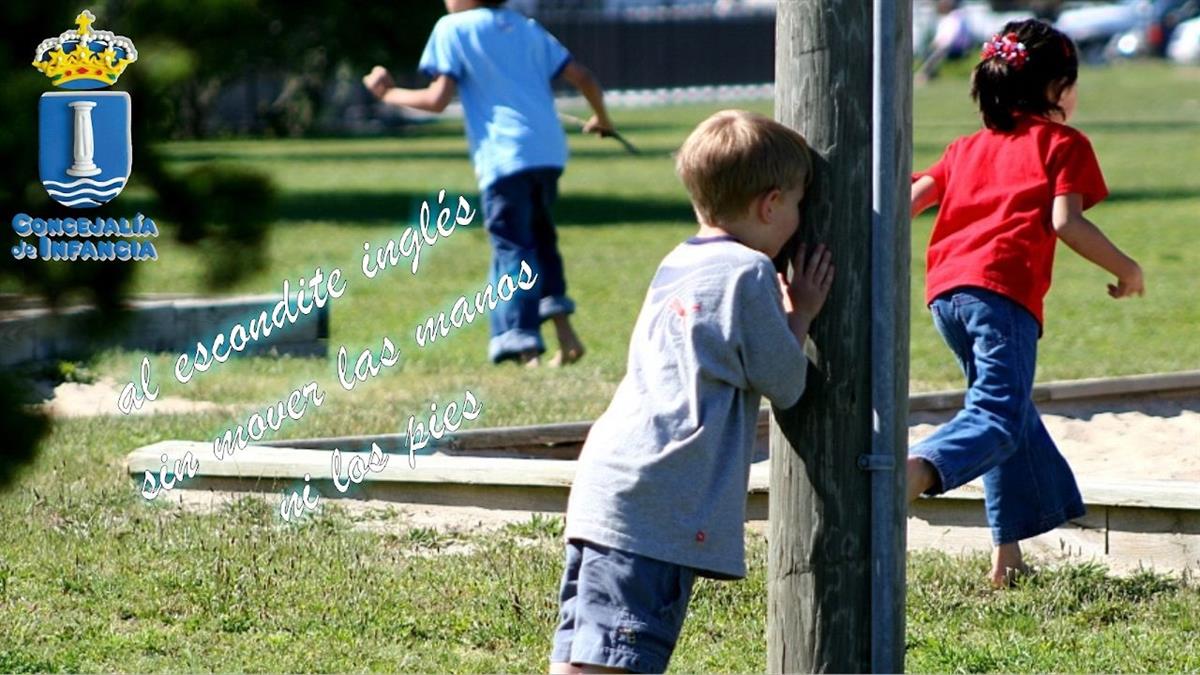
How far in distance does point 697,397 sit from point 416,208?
1556 centimetres

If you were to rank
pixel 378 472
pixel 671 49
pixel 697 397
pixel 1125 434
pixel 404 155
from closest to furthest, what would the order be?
1. pixel 697 397
2. pixel 378 472
3. pixel 1125 434
4. pixel 404 155
5. pixel 671 49

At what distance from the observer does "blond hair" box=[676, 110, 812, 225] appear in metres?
3.71

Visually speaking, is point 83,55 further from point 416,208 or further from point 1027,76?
point 416,208

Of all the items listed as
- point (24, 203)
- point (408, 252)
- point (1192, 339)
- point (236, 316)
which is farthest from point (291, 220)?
point (24, 203)

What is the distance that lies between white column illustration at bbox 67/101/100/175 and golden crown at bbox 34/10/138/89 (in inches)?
2.5

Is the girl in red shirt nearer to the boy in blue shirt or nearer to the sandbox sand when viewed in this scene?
the sandbox sand

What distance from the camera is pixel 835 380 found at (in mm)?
3832

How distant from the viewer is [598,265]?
14148 mm

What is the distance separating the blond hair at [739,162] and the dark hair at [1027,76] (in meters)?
1.60

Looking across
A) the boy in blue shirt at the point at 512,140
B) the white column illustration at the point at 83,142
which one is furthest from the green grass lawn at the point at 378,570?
the boy in blue shirt at the point at 512,140

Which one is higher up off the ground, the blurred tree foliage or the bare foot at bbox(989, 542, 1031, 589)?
the blurred tree foliage

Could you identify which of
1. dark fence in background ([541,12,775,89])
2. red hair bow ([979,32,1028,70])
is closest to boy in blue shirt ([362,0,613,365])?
red hair bow ([979,32,1028,70])

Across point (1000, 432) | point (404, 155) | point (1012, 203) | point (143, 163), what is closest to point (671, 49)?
point (404, 155)

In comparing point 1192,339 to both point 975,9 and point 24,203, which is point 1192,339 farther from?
point 975,9
